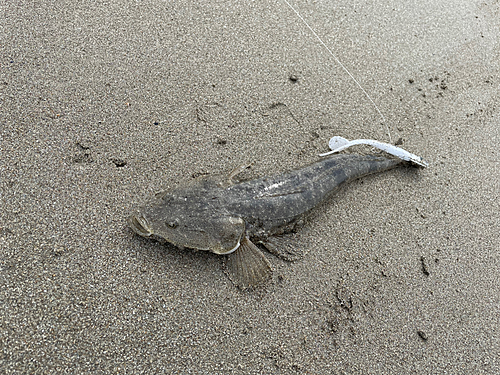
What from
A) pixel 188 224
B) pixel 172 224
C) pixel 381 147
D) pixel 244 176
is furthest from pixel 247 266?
pixel 381 147

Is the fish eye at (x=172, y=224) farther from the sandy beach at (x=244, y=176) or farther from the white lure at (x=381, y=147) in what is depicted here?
the white lure at (x=381, y=147)

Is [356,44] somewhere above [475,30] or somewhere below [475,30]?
below

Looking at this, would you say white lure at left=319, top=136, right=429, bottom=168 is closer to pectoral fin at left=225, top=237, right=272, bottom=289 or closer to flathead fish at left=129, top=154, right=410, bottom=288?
flathead fish at left=129, top=154, right=410, bottom=288

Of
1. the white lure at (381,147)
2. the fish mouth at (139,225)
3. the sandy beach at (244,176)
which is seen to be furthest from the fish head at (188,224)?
the white lure at (381,147)

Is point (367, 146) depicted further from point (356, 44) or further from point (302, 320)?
point (302, 320)

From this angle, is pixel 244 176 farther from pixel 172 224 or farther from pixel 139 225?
pixel 139 225

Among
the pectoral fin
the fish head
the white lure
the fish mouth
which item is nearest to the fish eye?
the fish head

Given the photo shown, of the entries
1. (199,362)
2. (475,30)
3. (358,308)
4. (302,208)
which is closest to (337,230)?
(302,208)

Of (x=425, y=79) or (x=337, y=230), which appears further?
(x=425, y=79)
